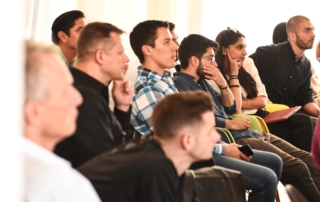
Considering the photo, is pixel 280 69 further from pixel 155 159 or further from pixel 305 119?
pixel 155 159

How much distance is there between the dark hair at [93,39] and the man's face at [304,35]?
2.98 metres

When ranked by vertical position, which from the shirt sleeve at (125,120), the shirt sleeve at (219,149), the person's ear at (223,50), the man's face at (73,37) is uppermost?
the man's face at (73,37)

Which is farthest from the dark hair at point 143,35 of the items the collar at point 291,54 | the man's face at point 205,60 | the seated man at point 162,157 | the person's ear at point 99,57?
the collar at point 291,54

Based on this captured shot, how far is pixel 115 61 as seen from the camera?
3.03m

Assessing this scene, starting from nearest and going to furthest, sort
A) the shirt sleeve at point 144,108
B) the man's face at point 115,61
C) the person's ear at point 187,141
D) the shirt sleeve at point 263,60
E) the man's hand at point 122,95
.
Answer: the person's ear at point 187,141, the man's face at point 115,61, the man's hand at point 122,95, the shirt sleeve at point 144,108, the shirt sleeve at point 263,60

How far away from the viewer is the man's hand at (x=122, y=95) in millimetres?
3156

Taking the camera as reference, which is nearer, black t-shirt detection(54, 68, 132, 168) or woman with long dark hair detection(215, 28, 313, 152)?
black t-shirt detection(54, 68, 132, 168)

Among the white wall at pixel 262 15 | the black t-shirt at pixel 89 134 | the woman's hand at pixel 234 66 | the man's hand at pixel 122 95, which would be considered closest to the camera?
the black t-shirt at pixel 89 134

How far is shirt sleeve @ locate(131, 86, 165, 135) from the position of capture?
348 cm

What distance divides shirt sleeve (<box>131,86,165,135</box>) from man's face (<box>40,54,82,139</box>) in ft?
6.30

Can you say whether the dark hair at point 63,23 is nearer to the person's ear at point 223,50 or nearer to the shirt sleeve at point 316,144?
the person's ear at point 223,50

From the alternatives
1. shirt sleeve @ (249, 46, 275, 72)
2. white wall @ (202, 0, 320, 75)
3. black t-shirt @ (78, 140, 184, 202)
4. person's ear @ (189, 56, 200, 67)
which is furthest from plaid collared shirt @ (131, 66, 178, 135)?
white wall @ (202, 0, 320, 75)

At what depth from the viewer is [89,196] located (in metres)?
1.48

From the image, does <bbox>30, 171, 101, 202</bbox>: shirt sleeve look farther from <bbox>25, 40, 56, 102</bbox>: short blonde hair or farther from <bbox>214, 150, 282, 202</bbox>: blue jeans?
<bbox>214, 150, 282, 202</bbox>: blue jeans
